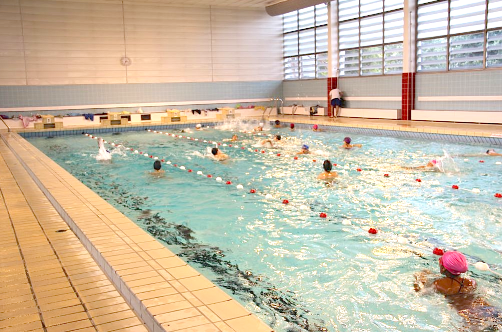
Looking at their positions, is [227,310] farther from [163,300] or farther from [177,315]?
[163,300]

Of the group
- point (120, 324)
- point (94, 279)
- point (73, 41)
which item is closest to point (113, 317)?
point (120, 324)

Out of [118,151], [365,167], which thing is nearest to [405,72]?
[365,167]

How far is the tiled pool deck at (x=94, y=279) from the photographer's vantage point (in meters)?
2.50

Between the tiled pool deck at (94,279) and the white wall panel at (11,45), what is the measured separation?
12.6 m

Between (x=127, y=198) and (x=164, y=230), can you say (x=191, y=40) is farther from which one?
(x=164, y=230)

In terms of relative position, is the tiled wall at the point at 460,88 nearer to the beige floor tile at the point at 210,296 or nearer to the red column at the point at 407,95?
the red column at the point at 407,95

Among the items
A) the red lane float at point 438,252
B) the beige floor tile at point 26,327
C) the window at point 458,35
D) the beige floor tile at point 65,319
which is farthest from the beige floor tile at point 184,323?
the window at point 458,35

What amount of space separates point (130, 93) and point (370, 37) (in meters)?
8.78

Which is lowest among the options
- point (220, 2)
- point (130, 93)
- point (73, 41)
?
point (130, 93)

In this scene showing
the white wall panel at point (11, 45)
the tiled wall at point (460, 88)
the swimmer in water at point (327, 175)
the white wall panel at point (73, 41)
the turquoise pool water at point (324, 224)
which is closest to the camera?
the turquoise pool water at point (324, 224)

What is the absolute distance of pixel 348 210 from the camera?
5.83 m

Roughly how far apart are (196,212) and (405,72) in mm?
10302

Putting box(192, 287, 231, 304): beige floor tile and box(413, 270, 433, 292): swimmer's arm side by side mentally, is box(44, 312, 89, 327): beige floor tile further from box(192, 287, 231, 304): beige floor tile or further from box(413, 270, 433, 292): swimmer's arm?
box(413, 270, 433, 292): swimmer's arm

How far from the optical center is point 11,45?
16.1m
